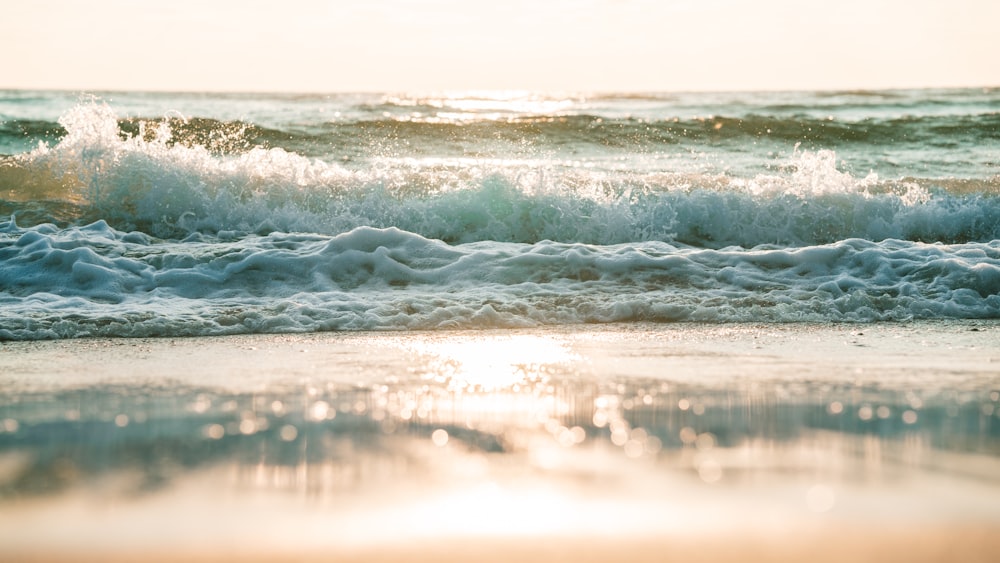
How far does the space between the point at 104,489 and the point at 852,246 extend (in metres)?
5.91

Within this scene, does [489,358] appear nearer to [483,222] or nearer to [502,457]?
[502,457]

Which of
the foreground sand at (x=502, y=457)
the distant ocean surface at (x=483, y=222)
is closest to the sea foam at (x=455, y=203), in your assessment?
the distant ocean surface at (x=483, y=222)

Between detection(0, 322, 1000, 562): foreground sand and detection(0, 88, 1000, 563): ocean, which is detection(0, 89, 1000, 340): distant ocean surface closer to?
detection(0, 88, 1000, 563): ocean

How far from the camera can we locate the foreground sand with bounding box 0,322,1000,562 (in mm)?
1926

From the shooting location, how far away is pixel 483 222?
29.2 ft

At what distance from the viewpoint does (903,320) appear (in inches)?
226

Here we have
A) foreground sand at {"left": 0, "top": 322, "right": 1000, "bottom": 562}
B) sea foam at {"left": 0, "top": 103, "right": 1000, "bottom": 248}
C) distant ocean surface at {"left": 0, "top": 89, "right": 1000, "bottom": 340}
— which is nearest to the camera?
foreground sand at {"left": 0, "top": 322, "right": 1000, "bottom": 562}

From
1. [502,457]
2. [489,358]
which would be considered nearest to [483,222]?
[489,358]

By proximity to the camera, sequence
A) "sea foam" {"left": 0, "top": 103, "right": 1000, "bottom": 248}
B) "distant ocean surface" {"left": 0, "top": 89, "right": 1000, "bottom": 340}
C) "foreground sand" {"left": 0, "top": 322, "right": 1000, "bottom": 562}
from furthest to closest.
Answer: "sea foam" {"left": 0, "top": 103, "right": 1000, "bottom": 248} < "distant ocean surface" {"left": 0, "top": 89, "right": 1000, "bottom": 340} < "foreground sand" {"left": 0, "top": 322, "right": 1000, "bottom": 562}

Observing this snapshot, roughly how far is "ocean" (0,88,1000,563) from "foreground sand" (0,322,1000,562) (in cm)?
1

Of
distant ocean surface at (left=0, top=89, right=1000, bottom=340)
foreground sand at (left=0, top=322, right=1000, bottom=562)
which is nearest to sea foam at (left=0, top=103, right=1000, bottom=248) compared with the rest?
distant ocean surface at (left=0, top=89, right=1000, bottom=340)

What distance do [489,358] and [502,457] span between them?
1770mm

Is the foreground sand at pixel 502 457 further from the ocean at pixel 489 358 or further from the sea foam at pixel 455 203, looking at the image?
the sea foam at pixel 455 203

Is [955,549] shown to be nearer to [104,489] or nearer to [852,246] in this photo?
[104,489]
